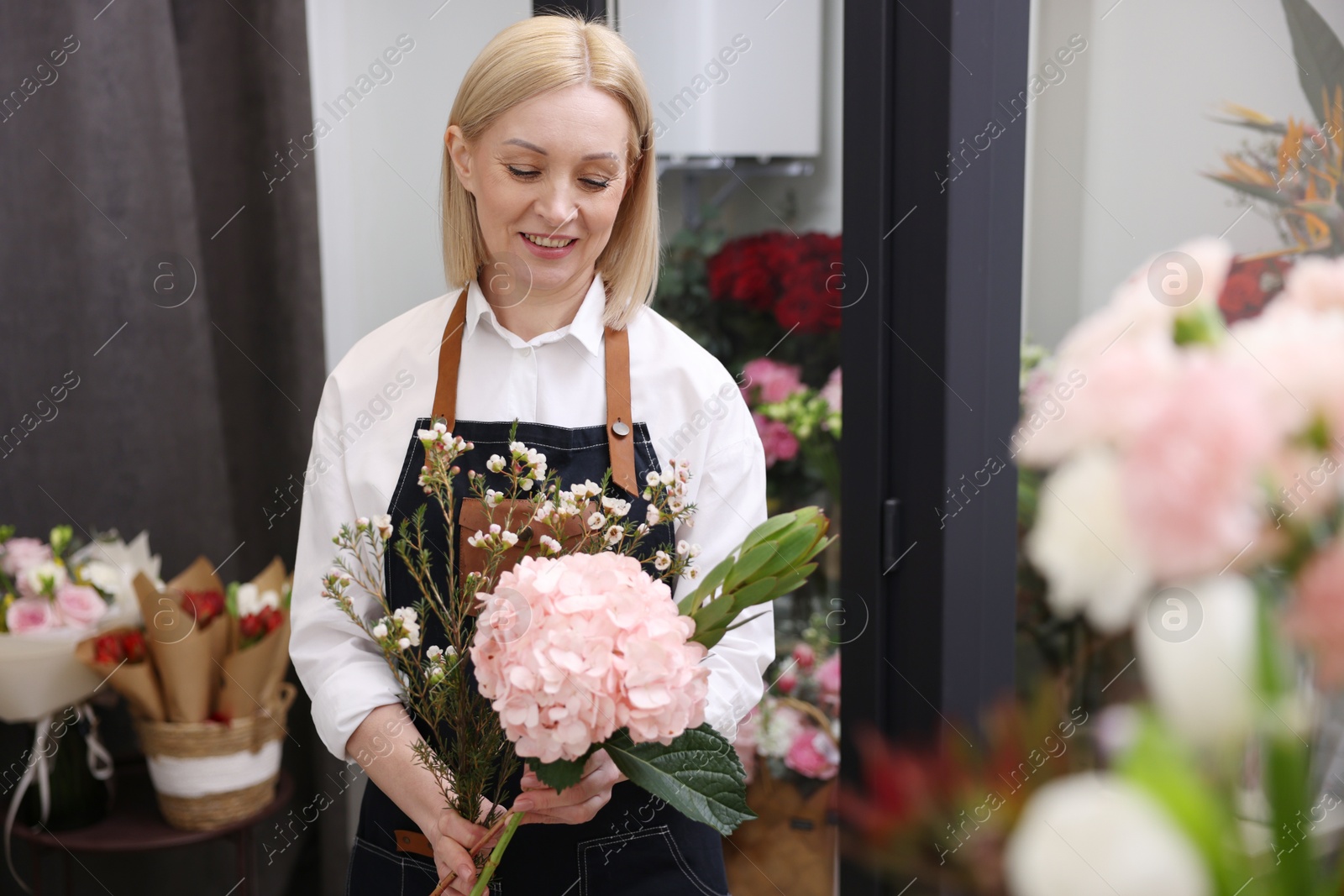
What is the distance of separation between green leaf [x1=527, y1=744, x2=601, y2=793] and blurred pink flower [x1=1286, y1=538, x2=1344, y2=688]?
0.66m

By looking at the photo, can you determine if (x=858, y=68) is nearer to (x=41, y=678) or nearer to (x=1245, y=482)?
(x=1245, y=482)

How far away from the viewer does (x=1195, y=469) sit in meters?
0.21

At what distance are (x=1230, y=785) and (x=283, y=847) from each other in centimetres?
258

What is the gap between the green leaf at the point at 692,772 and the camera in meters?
0.88

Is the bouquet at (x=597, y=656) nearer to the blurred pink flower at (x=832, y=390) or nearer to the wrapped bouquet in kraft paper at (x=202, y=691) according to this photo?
the blurred pink flower at (x=832, y=390)

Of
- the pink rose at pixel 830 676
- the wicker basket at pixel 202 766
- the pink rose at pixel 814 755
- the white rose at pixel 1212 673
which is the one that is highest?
the white rose at pixel 1212 673

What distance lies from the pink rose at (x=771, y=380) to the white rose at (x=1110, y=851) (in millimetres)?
1513

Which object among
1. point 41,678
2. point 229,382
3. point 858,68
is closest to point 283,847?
point 41,678

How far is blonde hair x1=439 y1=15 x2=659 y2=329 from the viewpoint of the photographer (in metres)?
1.24

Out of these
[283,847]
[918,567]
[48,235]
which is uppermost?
[48,235]

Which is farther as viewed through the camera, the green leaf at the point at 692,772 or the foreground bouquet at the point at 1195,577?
the green leaf at the point at 692,772

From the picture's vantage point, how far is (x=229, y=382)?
2.37 m

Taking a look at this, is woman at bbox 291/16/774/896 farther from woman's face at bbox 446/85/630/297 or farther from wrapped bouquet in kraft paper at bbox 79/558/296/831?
wrapped bouquet in kraft paper at bbox 79/558/296/831

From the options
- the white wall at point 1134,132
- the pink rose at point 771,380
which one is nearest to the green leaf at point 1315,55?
the white wall at point 1134,132
